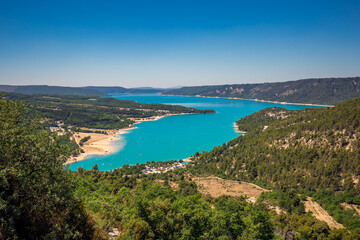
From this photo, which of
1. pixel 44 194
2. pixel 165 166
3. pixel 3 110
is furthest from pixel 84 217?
pixel 165 166

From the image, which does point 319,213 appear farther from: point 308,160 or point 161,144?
point 161,144

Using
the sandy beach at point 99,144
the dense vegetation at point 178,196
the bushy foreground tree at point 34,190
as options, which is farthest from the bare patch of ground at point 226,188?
the sandy beach at point 99,144

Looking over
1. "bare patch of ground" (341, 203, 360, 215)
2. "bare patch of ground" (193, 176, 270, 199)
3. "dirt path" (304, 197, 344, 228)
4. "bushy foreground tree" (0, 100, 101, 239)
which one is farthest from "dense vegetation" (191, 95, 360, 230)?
"bushy foreground tree" (0, 100, 101, 239)

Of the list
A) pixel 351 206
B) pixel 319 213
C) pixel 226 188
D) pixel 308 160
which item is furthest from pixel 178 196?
pixel 308 160

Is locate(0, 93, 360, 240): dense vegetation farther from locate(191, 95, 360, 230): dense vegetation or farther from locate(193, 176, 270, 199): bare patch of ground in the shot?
locate(193, 176, 270, 199): bare patch of ground

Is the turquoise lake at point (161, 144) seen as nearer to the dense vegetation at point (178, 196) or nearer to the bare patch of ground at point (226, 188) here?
the dense vegetation at point (178, 196)

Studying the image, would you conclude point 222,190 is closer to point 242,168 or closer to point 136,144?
point 242,168
